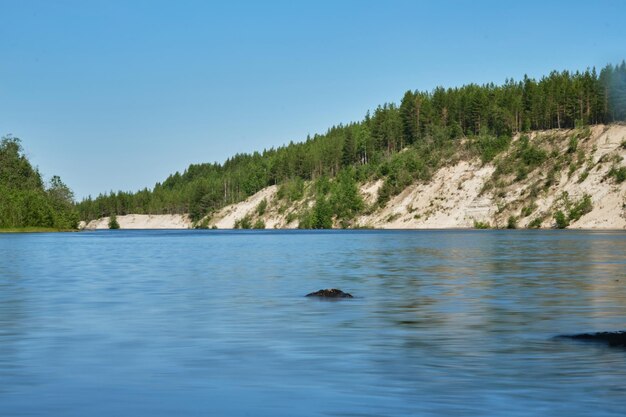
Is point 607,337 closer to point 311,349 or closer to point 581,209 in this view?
point 311,349

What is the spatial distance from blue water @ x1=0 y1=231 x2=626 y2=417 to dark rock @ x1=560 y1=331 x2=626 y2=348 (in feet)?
1.95

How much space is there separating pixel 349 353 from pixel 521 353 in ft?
14.1

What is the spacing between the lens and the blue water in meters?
14.9

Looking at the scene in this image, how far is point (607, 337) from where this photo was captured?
21.4m

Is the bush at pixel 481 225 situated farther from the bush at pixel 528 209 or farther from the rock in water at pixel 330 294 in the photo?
the rock in water at pixel 330 294

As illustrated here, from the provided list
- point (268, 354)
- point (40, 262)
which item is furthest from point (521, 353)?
point (40, 262)

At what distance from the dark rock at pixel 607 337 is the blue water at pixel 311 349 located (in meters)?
0.60

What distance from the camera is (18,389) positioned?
16250 mm

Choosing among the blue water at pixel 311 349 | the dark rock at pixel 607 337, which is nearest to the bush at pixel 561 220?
the blue water at pixel 311 349

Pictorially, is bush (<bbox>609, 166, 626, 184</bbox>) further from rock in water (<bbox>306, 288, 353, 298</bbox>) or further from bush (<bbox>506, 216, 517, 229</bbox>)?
rock in water (<bbox>306, 288, 353, 298</bbox>)

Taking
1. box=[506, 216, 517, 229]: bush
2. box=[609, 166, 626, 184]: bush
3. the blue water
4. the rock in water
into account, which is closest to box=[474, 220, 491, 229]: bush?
box=[506, 216, 517, 229]: bush

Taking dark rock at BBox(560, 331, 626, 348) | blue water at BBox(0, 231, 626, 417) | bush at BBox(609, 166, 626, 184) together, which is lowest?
blue water at BBox(0, 231, 626, 417)

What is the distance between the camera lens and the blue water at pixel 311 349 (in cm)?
1494

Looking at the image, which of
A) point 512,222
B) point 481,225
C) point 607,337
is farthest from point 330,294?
point 481,225
